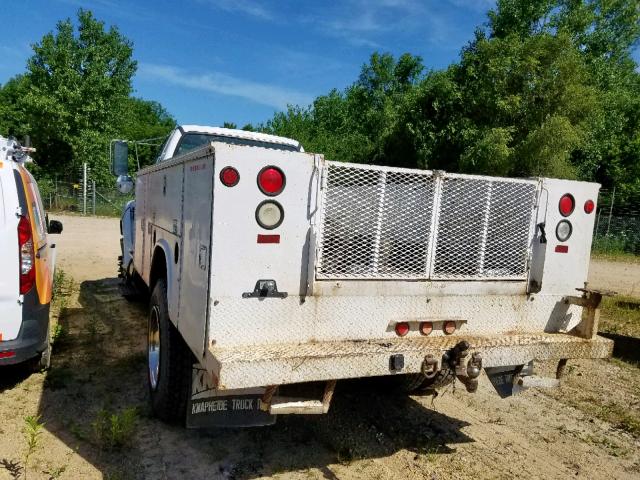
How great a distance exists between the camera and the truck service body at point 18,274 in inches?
147

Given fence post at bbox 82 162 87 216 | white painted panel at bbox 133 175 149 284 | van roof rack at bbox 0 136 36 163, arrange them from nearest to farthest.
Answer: van roof rack at bbox 0 136 36 163 < white painted panel at bbox 133 175 149 284 < fence post at bbox 82 162 87 216

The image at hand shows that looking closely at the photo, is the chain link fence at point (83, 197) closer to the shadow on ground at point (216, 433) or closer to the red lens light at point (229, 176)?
the shadow on ground at point (216, 433)

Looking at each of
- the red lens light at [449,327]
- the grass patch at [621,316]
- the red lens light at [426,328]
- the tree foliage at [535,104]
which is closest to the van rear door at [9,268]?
the red lens light at [426,328]

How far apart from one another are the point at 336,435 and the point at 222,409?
1.08 metres

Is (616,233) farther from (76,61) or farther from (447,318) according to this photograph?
(76,61)

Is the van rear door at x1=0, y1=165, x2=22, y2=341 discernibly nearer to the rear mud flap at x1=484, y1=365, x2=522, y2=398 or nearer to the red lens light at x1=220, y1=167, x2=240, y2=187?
the red lens light at x1=220, y1=167, x2=240, y2=187

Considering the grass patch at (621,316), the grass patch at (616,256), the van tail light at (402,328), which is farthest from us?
the grass patch at (616,256)

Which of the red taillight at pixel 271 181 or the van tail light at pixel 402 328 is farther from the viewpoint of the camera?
the van tail light at pixel 402 328

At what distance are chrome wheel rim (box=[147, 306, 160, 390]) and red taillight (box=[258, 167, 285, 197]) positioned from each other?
172 cm

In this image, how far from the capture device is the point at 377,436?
12.3 feet

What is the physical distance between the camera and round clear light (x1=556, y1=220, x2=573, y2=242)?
3.58 metres

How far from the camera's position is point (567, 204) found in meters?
3.60

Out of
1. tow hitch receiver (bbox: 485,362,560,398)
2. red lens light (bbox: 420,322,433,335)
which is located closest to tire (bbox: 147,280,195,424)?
red lens light (bbox: 420,322,433,335)

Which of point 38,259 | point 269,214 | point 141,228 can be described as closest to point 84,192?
point 141,228
